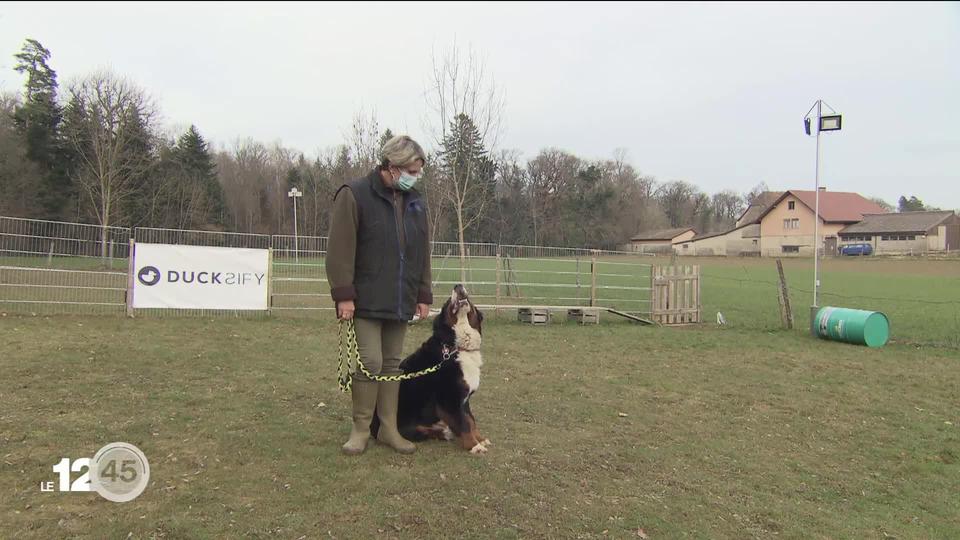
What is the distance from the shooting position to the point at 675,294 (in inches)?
510

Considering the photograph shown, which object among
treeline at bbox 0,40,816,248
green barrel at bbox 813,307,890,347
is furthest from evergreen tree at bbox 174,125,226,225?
green barrel at bbox 813,307,890,347

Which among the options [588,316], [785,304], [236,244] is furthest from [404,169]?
[236,244]

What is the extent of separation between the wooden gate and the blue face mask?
10119 millimetres

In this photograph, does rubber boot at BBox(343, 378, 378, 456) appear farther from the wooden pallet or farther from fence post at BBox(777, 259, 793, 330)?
fence post at BBox(777, 259, 793, 330)

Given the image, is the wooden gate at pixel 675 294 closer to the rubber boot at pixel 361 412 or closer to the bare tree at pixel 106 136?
the rubber boot at pixel 361 412

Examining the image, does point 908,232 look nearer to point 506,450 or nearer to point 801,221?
point 801,221

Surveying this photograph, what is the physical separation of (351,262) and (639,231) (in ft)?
265

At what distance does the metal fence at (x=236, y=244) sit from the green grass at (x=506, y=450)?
316 cm

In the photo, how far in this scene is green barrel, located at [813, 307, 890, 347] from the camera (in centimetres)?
1008

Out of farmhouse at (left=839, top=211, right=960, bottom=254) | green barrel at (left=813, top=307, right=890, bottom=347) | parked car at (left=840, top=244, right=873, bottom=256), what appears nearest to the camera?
green barrel at (left=813, top=307, right=890, bottom=347)

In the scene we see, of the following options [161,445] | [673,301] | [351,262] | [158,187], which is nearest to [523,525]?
[351,262]

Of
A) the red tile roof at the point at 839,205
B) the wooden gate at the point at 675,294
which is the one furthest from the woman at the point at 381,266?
the red tile roof at the point at 839,205

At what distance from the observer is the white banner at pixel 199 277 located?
10.6 meters

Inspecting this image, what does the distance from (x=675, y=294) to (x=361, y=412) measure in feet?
34.5
